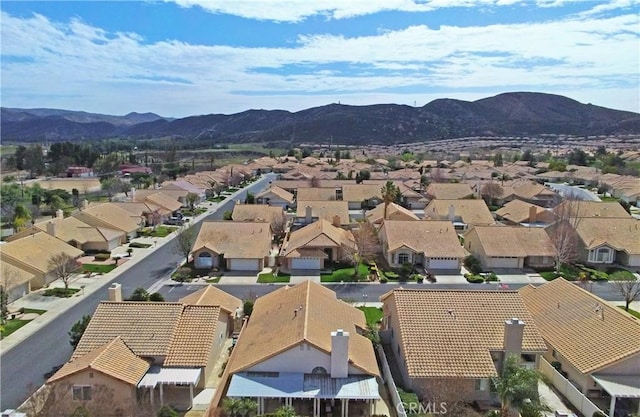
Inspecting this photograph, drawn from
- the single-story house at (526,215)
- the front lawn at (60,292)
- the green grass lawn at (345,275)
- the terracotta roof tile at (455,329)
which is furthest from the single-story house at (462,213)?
the front lawn at (60,292)

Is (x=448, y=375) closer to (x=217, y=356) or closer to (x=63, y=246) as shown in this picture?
(x=217, y=356)

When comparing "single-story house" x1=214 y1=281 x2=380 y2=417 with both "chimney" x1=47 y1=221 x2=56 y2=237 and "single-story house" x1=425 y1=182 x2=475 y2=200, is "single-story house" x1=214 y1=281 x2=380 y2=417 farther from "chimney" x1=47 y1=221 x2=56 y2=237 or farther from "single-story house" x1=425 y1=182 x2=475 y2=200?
"single-story house" x1=425 y1=182 x2=475 y2=200

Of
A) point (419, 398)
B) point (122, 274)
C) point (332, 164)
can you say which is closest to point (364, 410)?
point (419, 398)

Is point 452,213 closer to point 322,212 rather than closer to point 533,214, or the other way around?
point 533,214

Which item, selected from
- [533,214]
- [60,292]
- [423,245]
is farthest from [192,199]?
[533,214]

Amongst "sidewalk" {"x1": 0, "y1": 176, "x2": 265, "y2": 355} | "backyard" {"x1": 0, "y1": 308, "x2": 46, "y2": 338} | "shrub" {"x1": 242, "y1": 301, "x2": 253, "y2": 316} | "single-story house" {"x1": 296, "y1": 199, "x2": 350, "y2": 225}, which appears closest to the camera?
"sidewalk" {"x1": 0, "y1": 176, "x2": 265, "y2": 355}

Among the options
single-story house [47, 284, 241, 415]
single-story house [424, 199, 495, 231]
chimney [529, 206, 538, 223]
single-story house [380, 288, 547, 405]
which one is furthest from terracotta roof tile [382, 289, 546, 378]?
chimney [529, 206, 538, 223]
